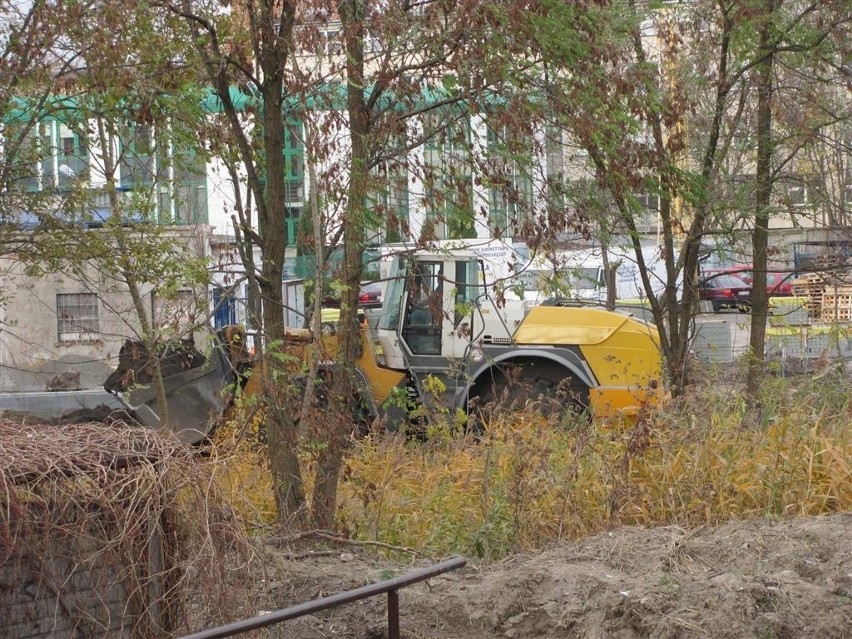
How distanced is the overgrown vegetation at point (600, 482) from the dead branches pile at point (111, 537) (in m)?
2.65

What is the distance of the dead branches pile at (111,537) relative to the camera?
404 cm

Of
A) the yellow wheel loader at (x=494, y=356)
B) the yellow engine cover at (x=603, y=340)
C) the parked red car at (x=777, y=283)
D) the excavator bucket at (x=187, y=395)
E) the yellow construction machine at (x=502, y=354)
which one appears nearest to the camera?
the parked red car at (x=777, y=283)

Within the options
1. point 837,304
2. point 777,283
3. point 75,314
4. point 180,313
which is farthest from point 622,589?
point 75,314

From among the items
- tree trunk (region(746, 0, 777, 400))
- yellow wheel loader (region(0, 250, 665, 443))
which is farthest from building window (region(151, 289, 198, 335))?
tree trunk (region(746, 0, 777, 400))

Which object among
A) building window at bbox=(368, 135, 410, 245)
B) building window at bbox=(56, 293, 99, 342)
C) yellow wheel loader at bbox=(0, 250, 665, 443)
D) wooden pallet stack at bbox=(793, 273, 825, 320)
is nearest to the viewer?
building window at bbox=(368, 135, 410, 245)

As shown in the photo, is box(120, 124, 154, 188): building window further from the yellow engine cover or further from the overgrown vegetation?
the yellow engine cover

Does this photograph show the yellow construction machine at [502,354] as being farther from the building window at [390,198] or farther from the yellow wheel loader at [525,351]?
the building window at [390,198]

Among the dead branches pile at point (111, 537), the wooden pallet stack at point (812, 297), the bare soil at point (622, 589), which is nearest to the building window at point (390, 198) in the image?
the bare soil at point (622, 589)

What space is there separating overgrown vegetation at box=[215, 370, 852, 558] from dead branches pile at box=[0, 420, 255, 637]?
2653 millimetres

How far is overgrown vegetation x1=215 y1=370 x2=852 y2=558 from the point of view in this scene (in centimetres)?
746

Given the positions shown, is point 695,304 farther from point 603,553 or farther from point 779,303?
point 779,303

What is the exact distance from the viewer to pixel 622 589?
5.59 metres

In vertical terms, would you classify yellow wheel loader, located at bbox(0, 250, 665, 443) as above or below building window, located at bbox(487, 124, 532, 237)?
below

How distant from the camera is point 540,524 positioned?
24.2ft
